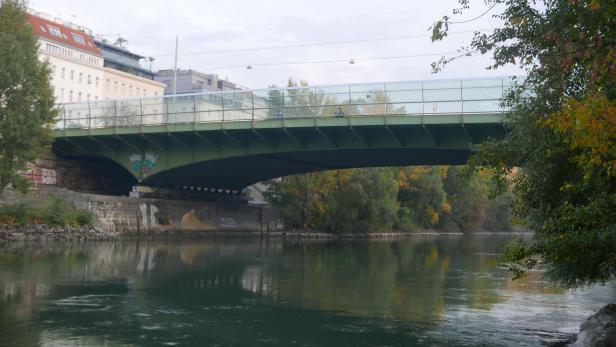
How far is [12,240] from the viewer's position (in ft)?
143

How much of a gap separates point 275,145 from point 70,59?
189 feet

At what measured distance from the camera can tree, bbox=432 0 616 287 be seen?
360 inches

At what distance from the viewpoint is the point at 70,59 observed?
96125mm

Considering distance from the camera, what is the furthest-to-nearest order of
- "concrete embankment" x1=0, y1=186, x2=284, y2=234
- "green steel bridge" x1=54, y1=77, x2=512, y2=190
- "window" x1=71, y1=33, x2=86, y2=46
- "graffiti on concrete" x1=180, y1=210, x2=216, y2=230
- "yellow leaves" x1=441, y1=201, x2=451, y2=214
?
"yellow leaves" x1=441, y1=201, x2=451, y2=214 → "window" x1=71, y1=33, x2=86, y2=46 → "graffiti on concrete" x1=180, y1=210, x2=216, y2=230 → "concrete embankment" x1=0, y1=186, x2=284, y2=234 → "green steel bridge" x1=54, y1=77, x2=512, y2=190

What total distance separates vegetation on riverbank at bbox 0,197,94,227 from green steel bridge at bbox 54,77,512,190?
647cm

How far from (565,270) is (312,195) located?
56.2m

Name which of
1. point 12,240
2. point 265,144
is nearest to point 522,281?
point 265,144

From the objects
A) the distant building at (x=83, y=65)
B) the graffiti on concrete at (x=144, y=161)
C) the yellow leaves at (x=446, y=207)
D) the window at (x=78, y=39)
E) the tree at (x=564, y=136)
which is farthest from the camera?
the yellow leaves at (x=446, y=207)

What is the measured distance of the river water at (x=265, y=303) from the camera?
17516 mm

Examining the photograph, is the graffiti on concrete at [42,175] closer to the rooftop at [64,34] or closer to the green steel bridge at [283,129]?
the green steel bridge at [283,129]

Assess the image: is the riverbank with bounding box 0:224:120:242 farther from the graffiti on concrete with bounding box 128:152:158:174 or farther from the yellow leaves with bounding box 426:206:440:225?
the yellow leaves with bounding box 426:206:440:225

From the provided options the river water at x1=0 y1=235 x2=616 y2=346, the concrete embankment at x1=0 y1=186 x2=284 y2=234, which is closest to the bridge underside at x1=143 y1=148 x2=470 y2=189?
the concrete embankment at x1=0 y1=186 x2=284 y2=234

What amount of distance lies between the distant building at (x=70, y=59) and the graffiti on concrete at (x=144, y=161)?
4083cm

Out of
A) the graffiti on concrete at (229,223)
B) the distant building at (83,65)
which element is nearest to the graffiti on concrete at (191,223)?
the graffiti on concrete at (229,223)
